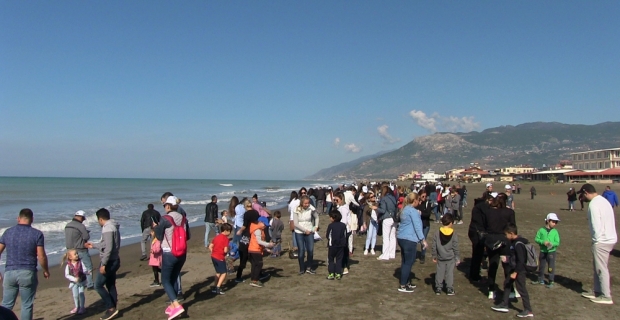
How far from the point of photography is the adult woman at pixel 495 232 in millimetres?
6699

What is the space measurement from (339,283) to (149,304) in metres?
3.37

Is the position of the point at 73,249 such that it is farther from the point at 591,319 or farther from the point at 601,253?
the point at 601,253

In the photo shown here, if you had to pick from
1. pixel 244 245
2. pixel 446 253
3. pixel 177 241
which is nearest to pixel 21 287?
pixel 177 241

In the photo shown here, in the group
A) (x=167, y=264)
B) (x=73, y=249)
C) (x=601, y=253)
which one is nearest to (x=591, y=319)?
(x=601, y=253)

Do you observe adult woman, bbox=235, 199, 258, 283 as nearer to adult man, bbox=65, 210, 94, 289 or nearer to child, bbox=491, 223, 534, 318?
adult man, bbox=65, 210, 94, 289

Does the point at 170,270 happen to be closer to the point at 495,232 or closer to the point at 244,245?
the point at 244,245

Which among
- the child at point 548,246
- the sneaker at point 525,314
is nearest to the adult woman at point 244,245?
the sneaker at point 525,314

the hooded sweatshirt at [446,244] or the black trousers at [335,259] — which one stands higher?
the hooded sweatshirt at [446,244]

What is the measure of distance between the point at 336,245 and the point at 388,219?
2090 millimetres

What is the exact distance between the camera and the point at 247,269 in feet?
31.3

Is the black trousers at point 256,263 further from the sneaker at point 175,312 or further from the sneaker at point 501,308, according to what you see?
the sneaker at point 501,308

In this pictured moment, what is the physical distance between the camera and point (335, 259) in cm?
815

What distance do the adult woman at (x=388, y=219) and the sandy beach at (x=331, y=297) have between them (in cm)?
33

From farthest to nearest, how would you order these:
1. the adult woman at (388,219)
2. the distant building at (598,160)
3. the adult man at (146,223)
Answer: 1. the distant building at (598,160)
2. the adult man at (146,223)
3. the adult woman at (388,219)
